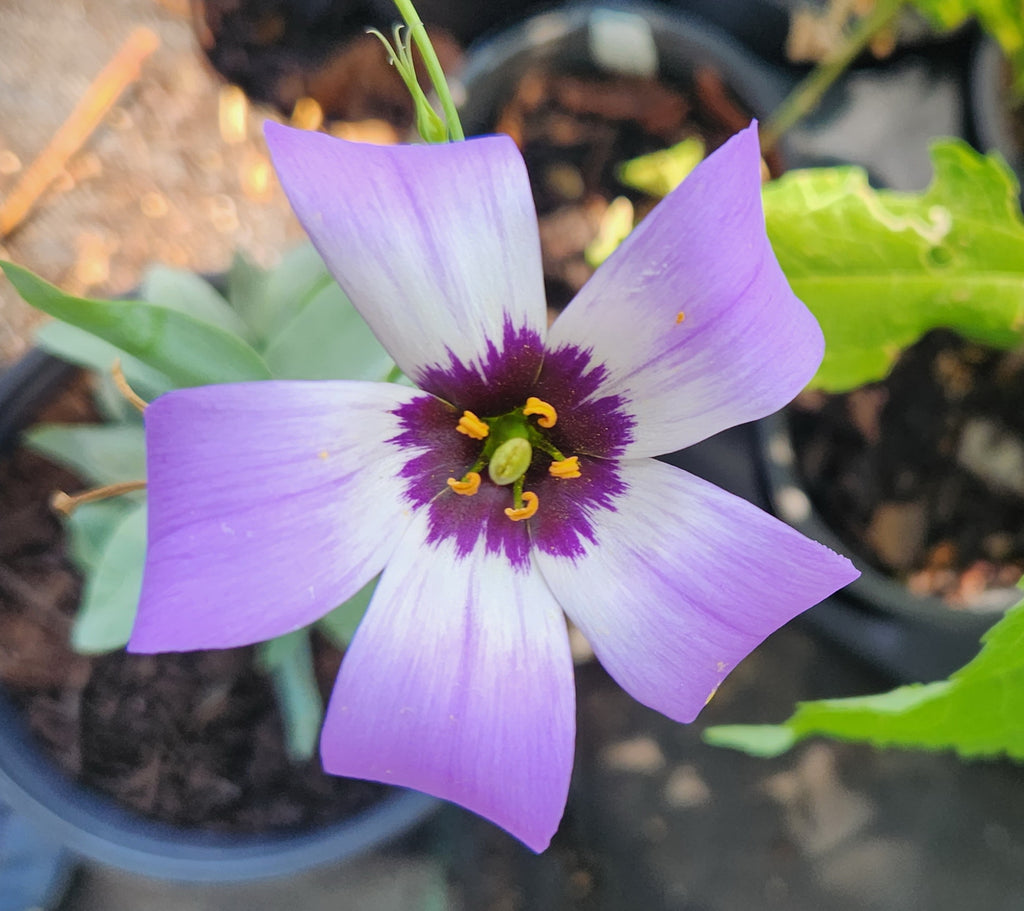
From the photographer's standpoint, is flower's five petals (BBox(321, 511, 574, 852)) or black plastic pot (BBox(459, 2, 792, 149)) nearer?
flower's five petals (BBox(321, 511, 574, 852))

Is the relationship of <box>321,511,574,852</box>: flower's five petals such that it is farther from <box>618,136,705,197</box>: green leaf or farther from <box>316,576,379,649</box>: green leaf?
<box>618,136,705,197</box>: green leaf

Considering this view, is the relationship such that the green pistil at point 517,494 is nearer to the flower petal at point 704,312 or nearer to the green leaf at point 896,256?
the flower petal at point 704,312

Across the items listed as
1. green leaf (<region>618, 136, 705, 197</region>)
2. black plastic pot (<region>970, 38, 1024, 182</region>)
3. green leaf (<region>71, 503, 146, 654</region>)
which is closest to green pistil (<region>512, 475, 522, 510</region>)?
green leaf (<region>71, 503, 146, 654</region>)

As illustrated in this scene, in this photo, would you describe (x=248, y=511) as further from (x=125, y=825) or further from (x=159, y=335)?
(x=125, y=825)

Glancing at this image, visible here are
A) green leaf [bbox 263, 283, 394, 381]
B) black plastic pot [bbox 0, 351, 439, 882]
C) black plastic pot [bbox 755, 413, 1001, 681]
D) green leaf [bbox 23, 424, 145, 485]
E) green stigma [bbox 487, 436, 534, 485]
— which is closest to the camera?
green stigma [bbox 487, 436, 534, 485]

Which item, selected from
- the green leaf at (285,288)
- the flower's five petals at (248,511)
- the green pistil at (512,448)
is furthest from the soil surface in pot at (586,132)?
the flower's five petals at (248,511)

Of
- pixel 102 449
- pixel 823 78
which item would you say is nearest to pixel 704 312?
pixel 102 449

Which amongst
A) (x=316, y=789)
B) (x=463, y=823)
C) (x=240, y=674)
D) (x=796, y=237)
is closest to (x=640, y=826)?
(x=463, y=823)
